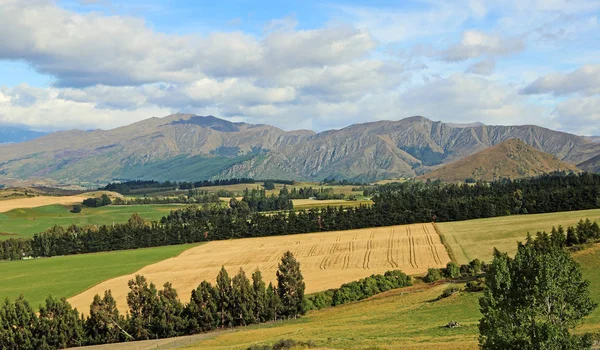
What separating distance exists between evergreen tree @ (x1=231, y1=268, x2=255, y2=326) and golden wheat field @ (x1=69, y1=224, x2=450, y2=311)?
16526mm

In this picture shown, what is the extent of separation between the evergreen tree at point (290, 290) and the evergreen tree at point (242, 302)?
17.2ft

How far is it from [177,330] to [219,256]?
6679 cm

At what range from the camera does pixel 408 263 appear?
114938 millimetres

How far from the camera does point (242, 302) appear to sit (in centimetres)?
8225

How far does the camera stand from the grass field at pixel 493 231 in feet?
396

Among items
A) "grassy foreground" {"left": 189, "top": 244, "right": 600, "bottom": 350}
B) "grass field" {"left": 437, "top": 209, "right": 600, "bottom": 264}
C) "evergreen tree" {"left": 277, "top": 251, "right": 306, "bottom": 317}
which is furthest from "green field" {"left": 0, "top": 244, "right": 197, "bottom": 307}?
"grass field" {"left": 437, "top": 209, "right": 600, "bottom": 264}

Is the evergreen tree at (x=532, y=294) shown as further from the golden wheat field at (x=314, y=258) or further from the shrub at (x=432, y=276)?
the golden wheat field at (x=314, y=258)

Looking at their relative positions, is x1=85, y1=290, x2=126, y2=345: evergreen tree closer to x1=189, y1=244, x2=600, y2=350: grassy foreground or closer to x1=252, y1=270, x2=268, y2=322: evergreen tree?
x1=189, y1=244, x2=600, y2=350: grassy foreground

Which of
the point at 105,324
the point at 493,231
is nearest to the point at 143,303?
the point at 105,324

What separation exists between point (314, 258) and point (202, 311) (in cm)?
5463

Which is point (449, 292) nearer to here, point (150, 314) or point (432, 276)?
point (432, 276)

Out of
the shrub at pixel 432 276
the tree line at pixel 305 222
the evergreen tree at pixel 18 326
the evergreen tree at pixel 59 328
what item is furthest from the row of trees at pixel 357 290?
the tree line at pixel 305 222

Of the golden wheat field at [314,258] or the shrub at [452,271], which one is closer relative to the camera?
the shrub at [452,271]

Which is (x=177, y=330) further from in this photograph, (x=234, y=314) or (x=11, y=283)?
(x=11, y=283)
